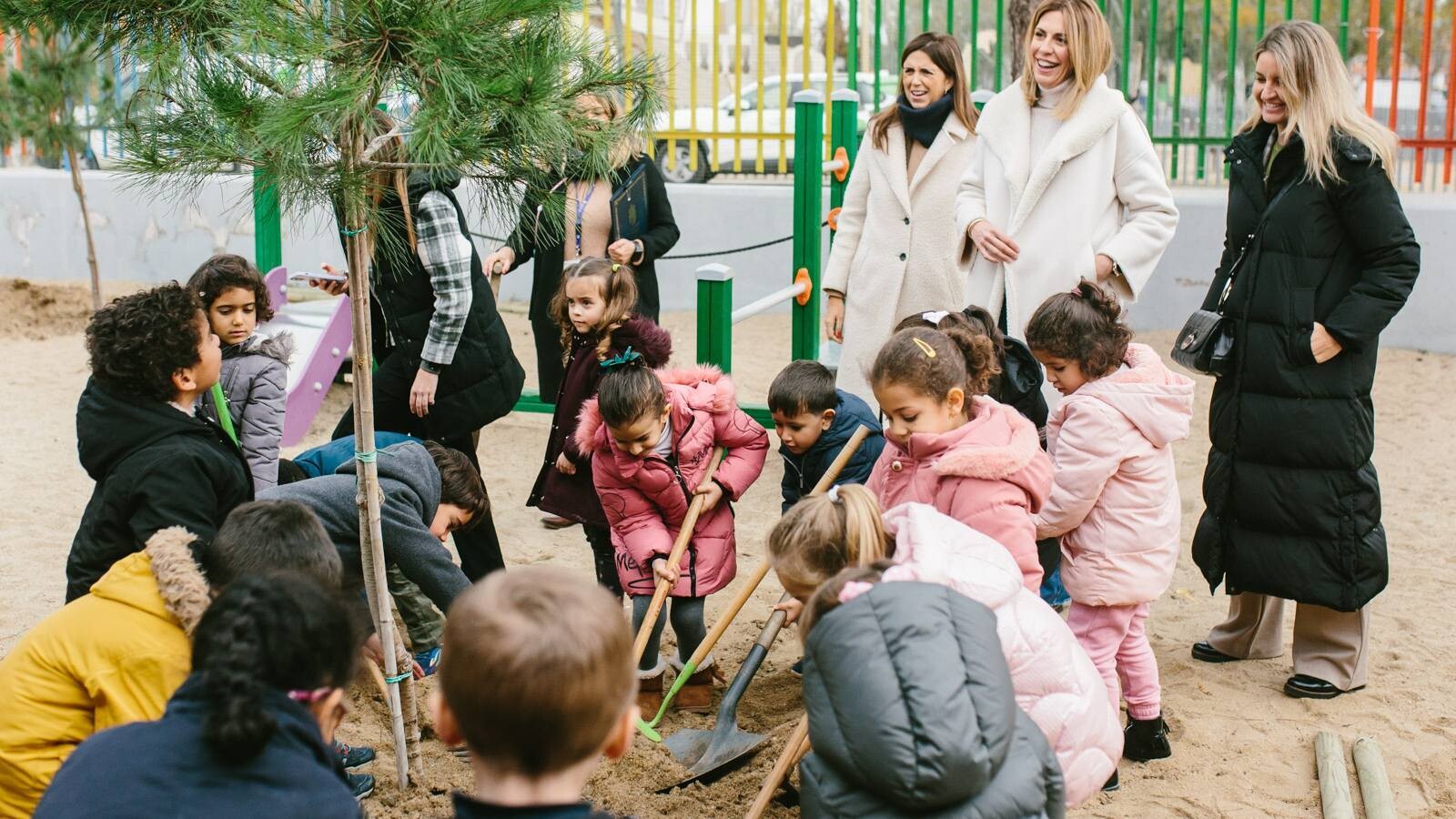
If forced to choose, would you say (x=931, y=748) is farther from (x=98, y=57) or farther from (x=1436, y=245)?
(x=1436, y=245)

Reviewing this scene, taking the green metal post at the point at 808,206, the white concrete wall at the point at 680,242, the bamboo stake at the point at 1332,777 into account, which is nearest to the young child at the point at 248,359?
the green metal post at the point at 808,206

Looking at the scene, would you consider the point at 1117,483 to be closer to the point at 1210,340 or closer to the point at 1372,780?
the point at 1210,340

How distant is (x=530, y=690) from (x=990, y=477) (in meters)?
1.53

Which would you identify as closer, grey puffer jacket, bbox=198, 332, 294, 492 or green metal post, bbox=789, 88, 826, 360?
grey puffer jacket, bbox=198, 332, 294, 492

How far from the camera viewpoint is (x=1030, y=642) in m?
2.39

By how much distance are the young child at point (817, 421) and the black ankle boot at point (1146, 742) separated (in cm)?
87

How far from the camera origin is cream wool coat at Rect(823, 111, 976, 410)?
448cm

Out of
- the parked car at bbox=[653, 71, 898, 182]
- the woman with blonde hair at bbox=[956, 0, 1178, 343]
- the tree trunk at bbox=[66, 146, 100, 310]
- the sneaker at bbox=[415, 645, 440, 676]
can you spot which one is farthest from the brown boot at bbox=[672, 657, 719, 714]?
the tree trunk at bbox=[66, 146, 100, 310]

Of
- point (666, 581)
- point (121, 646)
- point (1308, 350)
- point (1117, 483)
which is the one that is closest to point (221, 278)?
point (666, 581)

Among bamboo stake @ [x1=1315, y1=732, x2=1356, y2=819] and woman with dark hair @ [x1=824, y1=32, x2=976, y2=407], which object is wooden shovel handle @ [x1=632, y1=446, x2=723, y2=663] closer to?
woman with dark hair @ [x1=824, y1=32, x2=976, y2=407]

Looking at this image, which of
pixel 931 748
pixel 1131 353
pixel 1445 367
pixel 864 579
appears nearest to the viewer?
pixel 931 748

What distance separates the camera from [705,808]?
312cm

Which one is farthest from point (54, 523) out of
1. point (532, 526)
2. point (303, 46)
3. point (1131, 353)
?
point (1131, 353)

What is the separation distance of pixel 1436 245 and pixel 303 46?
21.7 ft
